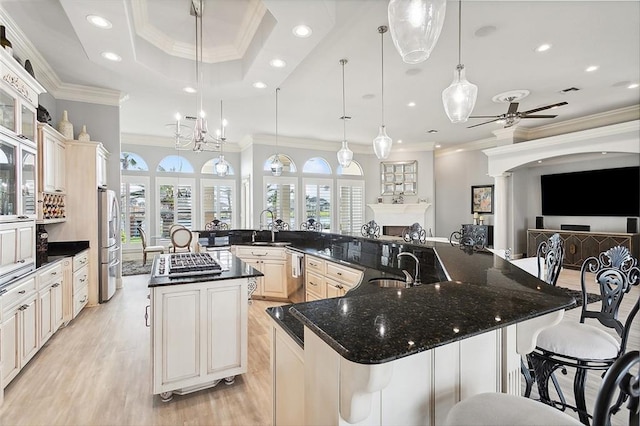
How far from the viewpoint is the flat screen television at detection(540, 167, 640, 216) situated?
653 cm

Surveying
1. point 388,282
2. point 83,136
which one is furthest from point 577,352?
point 83,136

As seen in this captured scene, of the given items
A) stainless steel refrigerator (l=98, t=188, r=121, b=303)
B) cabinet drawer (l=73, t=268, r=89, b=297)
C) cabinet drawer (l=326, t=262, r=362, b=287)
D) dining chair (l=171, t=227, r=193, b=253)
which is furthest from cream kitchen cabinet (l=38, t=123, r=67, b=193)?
cabinet drawer (l=326, t=262, r=362, b=287)

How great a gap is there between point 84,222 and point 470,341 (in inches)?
198

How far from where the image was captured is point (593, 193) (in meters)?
7.06

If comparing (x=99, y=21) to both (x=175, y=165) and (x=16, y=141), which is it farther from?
(x=175, y=165)

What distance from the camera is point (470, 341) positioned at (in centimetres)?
126

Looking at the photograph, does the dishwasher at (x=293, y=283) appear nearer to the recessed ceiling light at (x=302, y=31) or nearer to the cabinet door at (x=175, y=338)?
the cabinet door at (x=175, y=338)

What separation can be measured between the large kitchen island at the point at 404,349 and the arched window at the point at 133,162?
26.8 feet

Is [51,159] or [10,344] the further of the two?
[51,159]

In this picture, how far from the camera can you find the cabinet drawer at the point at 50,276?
2.92 meters

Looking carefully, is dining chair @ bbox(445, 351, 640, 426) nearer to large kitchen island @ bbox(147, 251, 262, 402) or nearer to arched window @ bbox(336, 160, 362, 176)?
large kitchen island @ bbox(147, 251, 262, 402)

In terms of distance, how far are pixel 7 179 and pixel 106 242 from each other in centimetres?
216

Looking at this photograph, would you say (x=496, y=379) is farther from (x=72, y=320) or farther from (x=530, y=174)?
(x=530, y=174)

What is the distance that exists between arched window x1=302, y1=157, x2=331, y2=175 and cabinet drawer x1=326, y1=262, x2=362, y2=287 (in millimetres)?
5605
